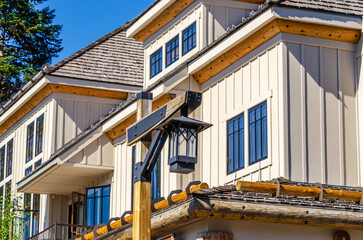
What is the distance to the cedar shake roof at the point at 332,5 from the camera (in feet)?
59.9

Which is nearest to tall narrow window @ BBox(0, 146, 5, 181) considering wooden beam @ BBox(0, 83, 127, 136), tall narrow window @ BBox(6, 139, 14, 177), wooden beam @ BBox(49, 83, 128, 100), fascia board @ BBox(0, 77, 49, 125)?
tall narrow window @ BBox(6, 139, 14, 177)

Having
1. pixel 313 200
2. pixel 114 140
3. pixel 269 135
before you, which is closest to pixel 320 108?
pixel 269 135

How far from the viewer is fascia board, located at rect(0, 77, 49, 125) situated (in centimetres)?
2876

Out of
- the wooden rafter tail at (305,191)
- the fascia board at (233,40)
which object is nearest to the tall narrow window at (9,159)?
the fascia board at (233,40)

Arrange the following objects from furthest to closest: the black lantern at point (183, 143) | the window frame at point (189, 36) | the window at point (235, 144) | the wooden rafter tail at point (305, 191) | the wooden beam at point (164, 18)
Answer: the wooden beam at point (164, 18)
the window frame at point (189, 36)
the window at point (235, 144)
the wooden rafter tail at point (305, 191)
the black lantern at point (183, 143)

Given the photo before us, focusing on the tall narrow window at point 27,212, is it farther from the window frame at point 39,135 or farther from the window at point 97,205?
the window at point 97,205

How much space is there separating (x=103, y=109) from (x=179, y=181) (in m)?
8.70

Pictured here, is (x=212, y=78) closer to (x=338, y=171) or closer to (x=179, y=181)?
(x=179, y=181)

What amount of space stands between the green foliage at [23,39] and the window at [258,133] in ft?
105

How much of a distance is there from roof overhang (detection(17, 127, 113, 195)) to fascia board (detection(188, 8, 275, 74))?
5862mm

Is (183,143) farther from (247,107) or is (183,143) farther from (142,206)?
(247,107)

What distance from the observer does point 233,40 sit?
63.1 feet

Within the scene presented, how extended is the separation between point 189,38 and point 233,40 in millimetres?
4073

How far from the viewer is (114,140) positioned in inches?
1008
